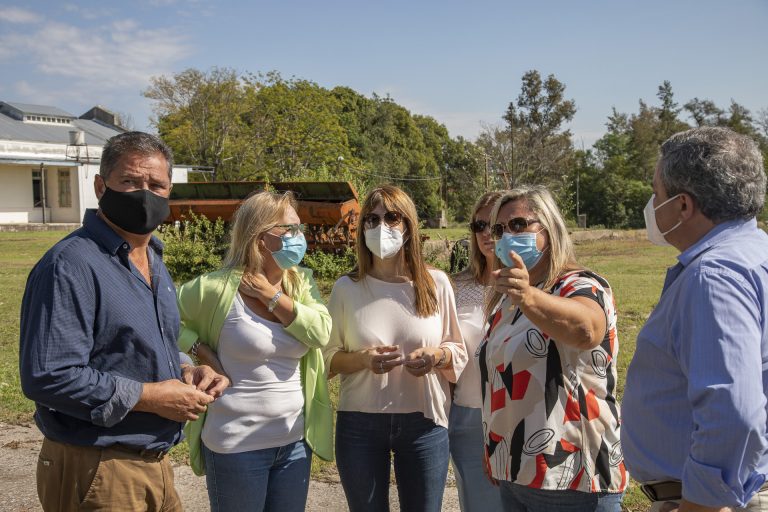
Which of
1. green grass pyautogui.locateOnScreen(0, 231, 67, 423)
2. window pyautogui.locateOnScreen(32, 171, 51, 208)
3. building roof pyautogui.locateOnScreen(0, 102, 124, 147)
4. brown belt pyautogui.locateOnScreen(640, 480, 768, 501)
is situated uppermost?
building roof pyautogui.locateOnScreen(0, 102, 124, 147)

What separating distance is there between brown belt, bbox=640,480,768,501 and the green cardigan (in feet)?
5.16

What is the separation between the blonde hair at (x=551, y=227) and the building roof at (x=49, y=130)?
36.4 m

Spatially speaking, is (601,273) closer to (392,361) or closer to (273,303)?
(392,361)

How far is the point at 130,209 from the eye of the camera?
254cm

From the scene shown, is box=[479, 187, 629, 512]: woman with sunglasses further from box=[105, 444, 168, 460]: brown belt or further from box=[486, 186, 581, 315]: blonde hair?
box=[105, 444, 168, 460]: brown belt

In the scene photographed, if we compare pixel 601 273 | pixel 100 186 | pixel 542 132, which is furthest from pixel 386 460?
pixel 542 132

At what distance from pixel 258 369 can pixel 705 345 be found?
1.93 m

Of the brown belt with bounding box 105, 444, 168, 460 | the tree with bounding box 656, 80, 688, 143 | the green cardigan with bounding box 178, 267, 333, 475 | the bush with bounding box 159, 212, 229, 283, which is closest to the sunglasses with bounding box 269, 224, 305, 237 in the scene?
the green cardigan with bounding box 178, 267, 333, 475

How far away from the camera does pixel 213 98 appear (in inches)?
1395

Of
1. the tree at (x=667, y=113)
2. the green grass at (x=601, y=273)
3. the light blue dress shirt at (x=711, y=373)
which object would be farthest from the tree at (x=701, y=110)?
the light blue dress shirt at (x=711, y=373)

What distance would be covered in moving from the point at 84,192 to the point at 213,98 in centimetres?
892

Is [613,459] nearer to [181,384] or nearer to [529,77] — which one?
[181,384]

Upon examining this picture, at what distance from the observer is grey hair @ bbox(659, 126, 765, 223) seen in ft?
6.30

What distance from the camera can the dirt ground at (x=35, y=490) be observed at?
431 centimetres
